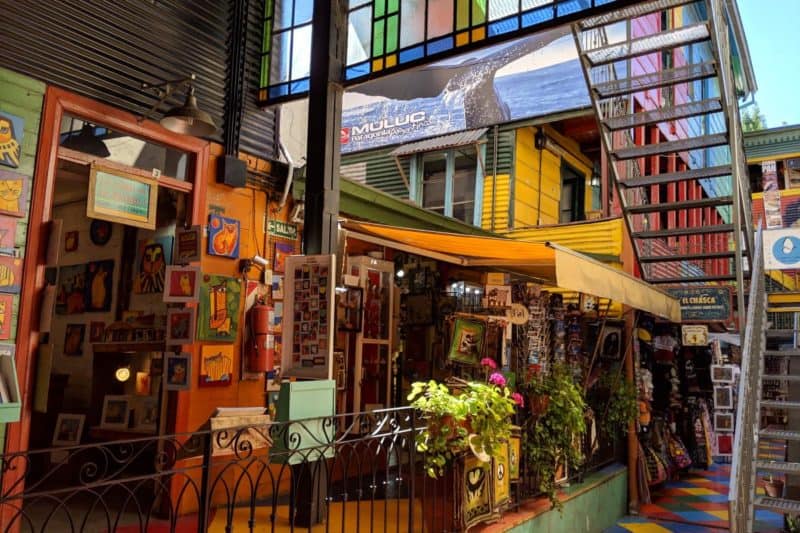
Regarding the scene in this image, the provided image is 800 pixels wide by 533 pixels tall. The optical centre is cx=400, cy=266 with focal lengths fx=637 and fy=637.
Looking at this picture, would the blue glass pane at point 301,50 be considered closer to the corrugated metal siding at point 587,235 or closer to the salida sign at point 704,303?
the corrugated metal siding at point 587,235

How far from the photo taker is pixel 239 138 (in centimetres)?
719

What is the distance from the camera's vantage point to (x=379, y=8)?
6.79 meters

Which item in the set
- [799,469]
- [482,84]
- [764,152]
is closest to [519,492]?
[799,469]

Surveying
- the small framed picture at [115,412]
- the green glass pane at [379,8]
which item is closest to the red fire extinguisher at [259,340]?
the small framed picture at [115,412]

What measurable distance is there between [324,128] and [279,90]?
170cm

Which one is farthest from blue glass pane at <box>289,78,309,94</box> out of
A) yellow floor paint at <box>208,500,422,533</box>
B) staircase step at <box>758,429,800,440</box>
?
staircase step at <box>758,429,800,440</box>

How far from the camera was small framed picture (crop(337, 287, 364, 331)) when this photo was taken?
8398 millimetres

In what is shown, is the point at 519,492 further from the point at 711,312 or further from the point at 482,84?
the point at 482,84

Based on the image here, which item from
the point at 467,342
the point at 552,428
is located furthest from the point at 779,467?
the point at 467,342

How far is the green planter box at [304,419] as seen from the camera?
177 inches

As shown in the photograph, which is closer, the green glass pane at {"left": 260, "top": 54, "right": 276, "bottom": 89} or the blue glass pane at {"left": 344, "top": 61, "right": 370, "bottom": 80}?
the blue glass pane at {"left": 344, "top": 61, "right": 370, "bottom": 80}

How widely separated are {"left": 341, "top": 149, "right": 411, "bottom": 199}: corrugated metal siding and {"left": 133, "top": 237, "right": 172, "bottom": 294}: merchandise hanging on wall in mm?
8677

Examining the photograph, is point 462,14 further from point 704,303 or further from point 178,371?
point 704,303

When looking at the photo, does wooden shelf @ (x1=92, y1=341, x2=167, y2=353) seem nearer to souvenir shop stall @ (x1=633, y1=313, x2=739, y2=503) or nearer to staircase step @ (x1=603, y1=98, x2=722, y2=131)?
staircase step @ (x1=603, y1=98, x2=722, y2=131)
